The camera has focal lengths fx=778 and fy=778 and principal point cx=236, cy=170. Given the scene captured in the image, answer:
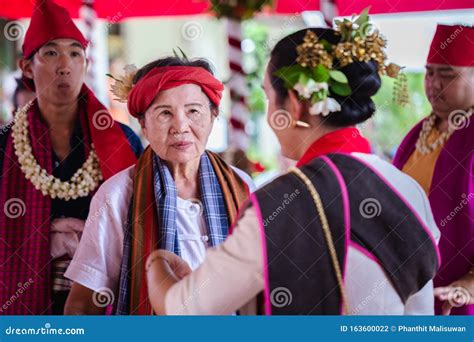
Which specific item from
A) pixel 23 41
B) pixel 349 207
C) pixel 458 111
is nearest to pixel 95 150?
pixel 23 41

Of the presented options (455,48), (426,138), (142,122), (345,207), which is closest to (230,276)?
(345,207)

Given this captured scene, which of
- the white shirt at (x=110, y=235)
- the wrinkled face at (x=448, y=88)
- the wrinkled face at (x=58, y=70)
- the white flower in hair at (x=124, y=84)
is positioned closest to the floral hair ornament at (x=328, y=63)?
the wrinkled face at (x=448, y=88)

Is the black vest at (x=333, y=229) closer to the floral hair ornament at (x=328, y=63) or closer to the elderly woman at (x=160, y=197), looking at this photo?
the floral hair ornament at (x=328, y=63)

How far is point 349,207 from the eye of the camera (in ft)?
8.85

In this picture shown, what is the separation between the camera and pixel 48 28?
3236mm

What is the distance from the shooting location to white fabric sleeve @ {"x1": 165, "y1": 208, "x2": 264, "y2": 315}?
2678mm

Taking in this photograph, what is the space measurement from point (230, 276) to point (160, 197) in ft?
2.05

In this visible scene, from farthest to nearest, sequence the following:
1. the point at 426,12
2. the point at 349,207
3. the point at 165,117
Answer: the point at 426,12, the point at 165,117, the point at 349,207

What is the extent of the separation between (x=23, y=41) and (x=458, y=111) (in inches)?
73.3

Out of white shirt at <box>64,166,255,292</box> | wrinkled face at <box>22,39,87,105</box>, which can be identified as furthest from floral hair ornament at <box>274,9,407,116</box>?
wrinkled face at <box>22,39,87,105</box>

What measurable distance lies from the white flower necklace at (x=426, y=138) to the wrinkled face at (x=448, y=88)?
0.05m

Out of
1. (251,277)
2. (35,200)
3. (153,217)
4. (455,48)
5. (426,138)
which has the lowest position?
(251,277)

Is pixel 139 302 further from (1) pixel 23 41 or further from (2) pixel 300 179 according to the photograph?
(1) pixel 23 41

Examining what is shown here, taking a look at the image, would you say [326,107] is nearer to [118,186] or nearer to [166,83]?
[166,83]
